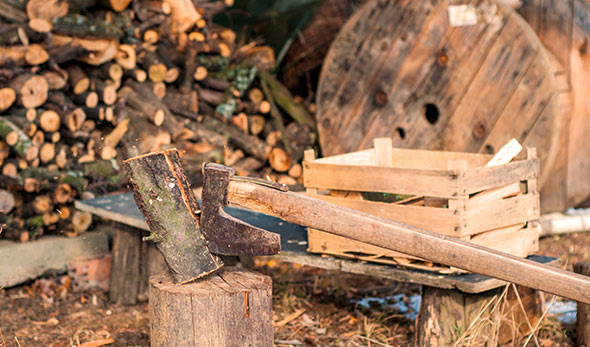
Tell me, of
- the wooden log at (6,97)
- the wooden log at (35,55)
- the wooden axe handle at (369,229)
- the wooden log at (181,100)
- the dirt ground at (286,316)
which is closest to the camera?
the wooden axe handle at (369,229)

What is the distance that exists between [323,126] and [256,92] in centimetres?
69

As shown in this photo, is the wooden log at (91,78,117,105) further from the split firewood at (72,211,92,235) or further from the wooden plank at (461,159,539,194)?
the wooden plank at (461,159,539,194)

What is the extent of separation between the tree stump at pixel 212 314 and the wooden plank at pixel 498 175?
1.05m

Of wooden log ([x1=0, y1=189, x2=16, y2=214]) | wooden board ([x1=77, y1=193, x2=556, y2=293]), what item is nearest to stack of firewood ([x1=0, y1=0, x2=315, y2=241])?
wooden log ([x1=0, y1=189, x2=16, y2=214])

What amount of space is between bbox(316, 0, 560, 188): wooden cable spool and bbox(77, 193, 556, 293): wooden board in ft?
Result: 6.50

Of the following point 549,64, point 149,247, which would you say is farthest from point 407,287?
point 549,64

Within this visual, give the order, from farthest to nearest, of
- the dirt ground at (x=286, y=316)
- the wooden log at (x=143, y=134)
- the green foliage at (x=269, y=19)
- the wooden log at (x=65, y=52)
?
the green foliage at (x=269, y=19), the wooden log at (x=143, y=134), the wooden log at (x=65, y=52), the dirt ground at (x=286, y=316)

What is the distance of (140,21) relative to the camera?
16.4 ft

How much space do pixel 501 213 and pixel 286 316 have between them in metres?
1.41

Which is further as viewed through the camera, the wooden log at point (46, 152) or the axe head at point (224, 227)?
the wooden log at point (46, 152)

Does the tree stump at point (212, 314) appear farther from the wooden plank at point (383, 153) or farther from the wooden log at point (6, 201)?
the wooden log at point (6, 201)

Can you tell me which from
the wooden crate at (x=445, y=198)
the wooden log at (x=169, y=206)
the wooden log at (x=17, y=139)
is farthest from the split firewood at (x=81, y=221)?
the wooden log at (x=169, y=206)

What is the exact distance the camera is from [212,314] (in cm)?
227

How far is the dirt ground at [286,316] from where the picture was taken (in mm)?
3346
